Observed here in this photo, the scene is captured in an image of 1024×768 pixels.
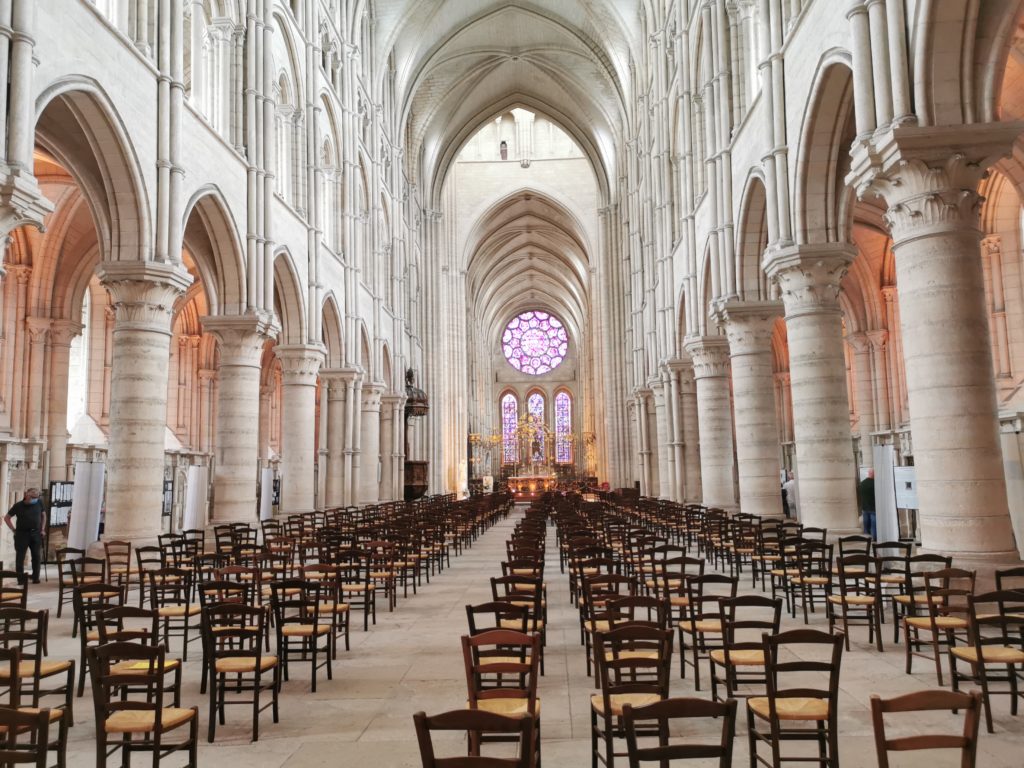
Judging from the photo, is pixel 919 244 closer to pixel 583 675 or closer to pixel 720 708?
pixel 583 675

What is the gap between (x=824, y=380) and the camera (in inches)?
615

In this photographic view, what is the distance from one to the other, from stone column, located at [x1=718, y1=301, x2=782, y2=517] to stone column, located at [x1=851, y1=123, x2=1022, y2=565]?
9750 mm

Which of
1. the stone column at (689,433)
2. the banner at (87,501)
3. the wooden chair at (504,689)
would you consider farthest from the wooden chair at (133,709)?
the stone column at (689,433)

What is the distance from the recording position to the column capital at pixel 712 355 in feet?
82.5

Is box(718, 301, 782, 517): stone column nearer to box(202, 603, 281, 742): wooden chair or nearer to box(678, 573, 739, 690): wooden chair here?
box(678, 573, 739, 690): wooden chair

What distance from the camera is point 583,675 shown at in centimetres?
859

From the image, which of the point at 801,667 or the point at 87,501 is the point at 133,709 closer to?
the point at 801,667

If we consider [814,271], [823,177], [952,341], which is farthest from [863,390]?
[952,341]

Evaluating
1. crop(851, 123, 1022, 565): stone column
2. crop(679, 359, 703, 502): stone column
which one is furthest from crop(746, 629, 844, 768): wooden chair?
crop(679, 359, 703, 502): stone column

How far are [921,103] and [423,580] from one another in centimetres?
1171

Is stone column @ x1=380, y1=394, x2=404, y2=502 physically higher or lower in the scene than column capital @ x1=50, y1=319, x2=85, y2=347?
lower

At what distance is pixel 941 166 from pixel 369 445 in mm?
28176

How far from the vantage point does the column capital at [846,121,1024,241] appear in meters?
10.2

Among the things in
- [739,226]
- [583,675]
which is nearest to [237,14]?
[739,226]
